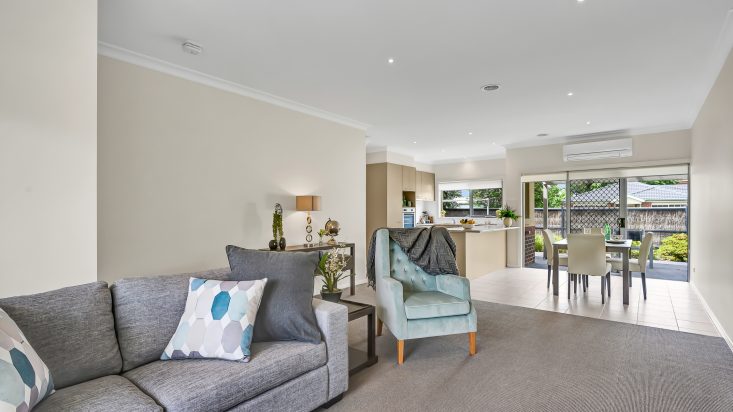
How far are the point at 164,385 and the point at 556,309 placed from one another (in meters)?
4.25

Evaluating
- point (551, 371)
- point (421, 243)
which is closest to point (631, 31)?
point (421, 243)

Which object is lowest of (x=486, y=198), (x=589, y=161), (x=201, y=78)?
(x=486, y=198)

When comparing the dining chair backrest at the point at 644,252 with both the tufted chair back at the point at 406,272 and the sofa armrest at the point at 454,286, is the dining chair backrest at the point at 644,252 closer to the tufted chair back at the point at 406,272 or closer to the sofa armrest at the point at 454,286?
the sofa armrest at the point at 454,286

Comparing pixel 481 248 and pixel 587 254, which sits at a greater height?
pixel 587 254

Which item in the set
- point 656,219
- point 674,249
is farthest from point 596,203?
point 674,249

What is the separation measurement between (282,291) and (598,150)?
6.58 metres

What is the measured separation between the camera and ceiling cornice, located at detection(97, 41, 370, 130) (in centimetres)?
323

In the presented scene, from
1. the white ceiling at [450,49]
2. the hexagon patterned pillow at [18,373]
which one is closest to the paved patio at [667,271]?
the white ceiling at [450,49]

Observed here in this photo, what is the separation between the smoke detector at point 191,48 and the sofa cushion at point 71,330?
7.13 ft

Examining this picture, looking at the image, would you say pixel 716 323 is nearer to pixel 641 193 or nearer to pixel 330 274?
pixel 641 193

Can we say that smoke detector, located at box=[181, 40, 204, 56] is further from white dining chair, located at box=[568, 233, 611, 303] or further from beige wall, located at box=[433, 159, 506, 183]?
beige wall, located at box=[433, 159, 506, 183]

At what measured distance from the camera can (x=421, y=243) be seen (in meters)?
3.39

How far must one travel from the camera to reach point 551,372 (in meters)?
2.70

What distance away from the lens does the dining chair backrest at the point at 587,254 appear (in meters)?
4.70
